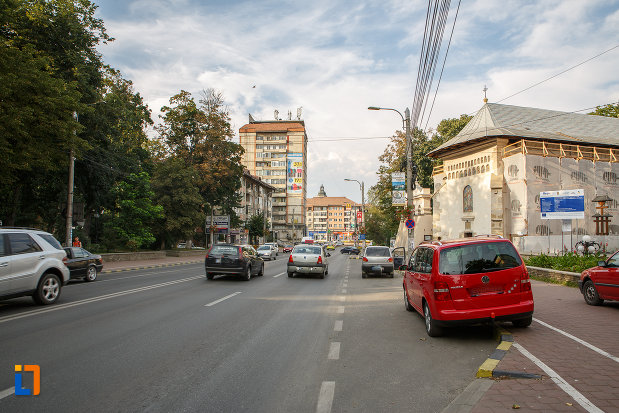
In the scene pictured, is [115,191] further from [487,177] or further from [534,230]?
[534,230]

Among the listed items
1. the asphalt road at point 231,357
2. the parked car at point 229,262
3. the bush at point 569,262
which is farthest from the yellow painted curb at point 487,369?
the parked car at point 229,262

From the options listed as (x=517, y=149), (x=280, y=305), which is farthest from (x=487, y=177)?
(x=280, y=305)

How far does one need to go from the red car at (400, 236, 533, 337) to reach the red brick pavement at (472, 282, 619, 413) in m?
0.58

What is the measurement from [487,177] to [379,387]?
3398 cm

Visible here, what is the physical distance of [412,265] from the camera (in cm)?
932

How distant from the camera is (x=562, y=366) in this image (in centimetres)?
527

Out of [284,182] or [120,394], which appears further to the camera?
[284,182]

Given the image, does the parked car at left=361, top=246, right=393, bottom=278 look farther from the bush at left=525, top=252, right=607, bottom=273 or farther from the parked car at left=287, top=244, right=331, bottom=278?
the bush at left=525, top=252, right=607, bottom=273

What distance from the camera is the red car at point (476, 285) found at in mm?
6859

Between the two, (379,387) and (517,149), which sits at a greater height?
(517,149)

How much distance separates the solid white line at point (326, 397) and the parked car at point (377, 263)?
16692 mm

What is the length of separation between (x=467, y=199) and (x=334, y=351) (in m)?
35.1

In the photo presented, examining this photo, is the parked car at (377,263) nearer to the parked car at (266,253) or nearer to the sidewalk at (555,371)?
the sidewalk at (555,371)

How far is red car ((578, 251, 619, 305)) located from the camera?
31.2 ft
